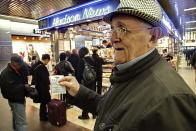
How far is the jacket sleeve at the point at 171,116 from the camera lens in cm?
74

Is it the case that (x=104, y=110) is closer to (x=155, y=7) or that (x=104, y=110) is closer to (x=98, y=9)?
(x=155, y=7)

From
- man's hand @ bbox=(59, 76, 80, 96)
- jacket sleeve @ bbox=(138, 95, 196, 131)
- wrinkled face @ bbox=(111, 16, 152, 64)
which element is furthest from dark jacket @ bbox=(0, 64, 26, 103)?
jacket sleeve @ bbox=(138, 95, 196, 131)

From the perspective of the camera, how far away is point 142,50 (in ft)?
3.34

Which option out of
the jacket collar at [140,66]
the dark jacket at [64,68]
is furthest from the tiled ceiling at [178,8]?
the jacket collar at [140,66]

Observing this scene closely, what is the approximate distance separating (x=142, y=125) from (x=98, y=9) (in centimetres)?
530

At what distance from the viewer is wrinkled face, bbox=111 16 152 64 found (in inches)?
39.2

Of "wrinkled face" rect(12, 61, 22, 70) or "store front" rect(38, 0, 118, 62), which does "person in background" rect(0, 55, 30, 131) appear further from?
"store front" rect(38, 0, 118, 62)

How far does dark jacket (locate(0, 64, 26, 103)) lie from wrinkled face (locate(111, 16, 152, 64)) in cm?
274

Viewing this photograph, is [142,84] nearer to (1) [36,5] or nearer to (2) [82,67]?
(2) [82,67]

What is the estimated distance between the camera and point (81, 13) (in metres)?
6.37

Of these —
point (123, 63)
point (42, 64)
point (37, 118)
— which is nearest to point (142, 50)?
point (123, 63)

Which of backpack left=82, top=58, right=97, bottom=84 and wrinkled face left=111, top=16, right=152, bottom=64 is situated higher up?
wrinkled face left=111, top=16, right=152, bottom=64

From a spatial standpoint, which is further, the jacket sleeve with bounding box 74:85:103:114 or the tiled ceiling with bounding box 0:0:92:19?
the tiled ceiling with bounding box 0:0:92:19

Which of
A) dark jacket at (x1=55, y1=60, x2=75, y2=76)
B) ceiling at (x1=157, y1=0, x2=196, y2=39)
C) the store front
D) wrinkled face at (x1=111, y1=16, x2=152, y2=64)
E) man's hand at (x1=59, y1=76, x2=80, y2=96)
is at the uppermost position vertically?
ceiling at (x1=157, y1=0, x2=196, y2=39)
